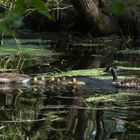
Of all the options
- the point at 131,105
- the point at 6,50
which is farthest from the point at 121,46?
the point at 131,105

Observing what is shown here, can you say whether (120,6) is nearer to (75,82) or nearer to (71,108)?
(71,108)

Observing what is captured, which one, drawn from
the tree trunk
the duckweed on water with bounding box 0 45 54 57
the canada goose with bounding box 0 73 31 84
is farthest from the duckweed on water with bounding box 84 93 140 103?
the tree trunk

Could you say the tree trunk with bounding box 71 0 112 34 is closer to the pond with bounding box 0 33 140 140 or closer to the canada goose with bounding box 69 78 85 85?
the pond with bounding box 0 33 140 140

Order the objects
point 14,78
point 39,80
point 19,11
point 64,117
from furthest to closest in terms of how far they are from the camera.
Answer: point 14,78, point 39,80, point 64,117, point 19,11

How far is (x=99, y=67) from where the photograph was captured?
877 cm

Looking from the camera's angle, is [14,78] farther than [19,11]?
Yes

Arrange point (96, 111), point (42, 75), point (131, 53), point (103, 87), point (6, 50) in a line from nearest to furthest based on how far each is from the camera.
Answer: point (96, 111) < point (103, 87) < point (42, 75) < point (6, 50) < point (131, 53)

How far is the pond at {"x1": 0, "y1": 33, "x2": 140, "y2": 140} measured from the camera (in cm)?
452

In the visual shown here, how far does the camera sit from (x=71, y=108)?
17.9ft

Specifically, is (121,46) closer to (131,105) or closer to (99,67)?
(99,67)

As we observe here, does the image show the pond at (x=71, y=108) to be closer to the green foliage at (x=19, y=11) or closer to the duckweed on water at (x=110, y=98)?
the duckweed on water at (x=110, y=98)

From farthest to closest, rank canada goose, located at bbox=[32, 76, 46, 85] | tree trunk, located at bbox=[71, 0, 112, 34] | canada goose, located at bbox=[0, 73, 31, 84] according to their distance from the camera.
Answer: tree trunk, located at bbox=[71, 0, 112, 34] → canada goose, located at bbox=[0, 73, 31, 84] → canada goose, located at bbox=[32, 76, 46, 85]

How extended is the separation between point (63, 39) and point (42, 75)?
6150 mm

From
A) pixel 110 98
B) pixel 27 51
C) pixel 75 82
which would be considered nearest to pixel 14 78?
pixel 75 82
